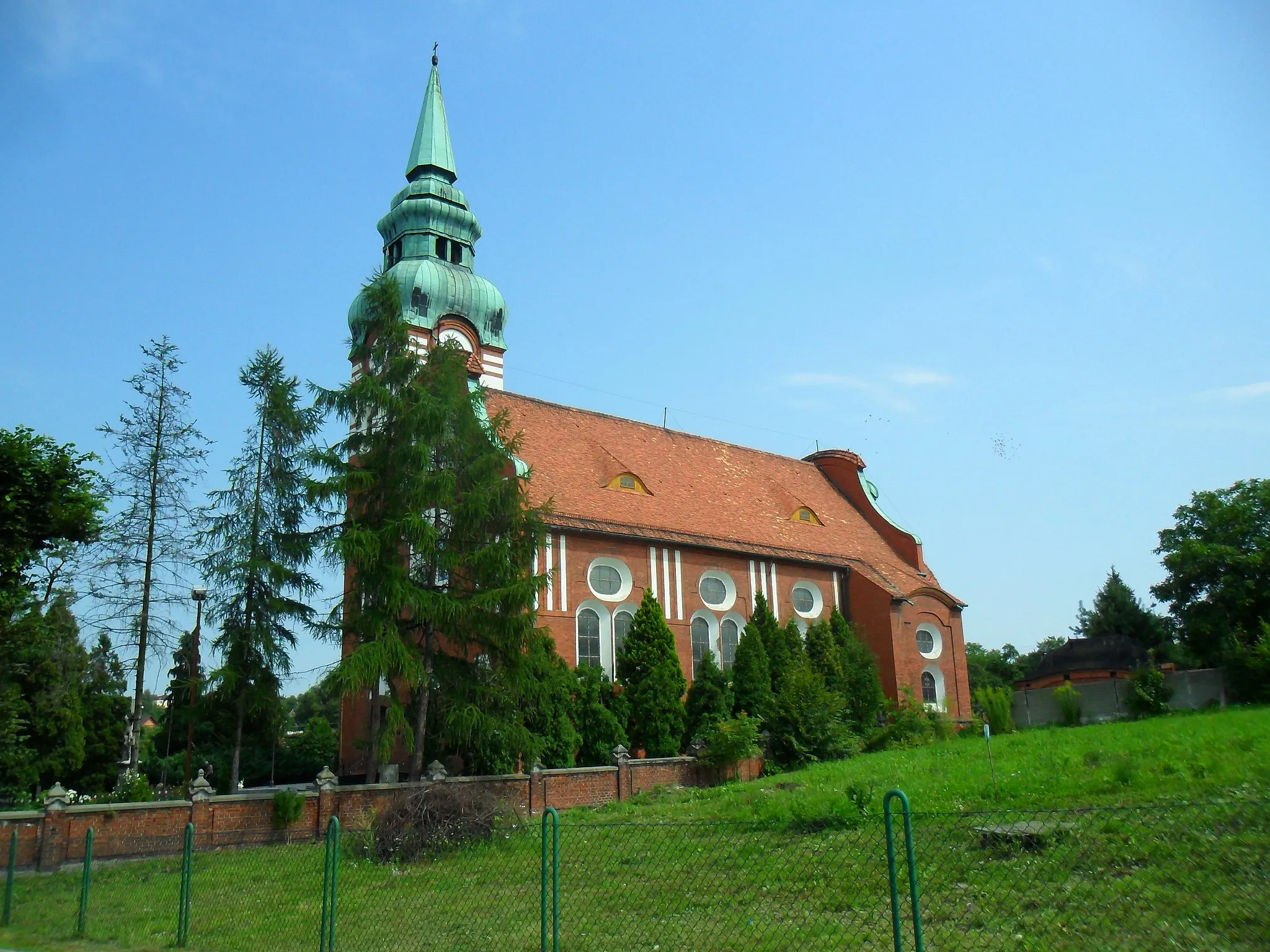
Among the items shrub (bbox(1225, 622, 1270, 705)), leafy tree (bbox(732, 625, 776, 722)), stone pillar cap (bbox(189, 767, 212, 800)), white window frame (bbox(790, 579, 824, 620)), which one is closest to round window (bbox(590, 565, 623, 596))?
leafy tree (bbox(732, 625, 776, 722))

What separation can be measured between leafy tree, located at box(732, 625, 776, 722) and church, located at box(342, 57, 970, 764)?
1750 millimetres

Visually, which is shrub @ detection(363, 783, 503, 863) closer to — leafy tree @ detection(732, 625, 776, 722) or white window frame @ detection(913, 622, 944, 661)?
leafy tree @ detection(732, 625, 776, 722)

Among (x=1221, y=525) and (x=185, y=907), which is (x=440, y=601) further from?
(x=1221, y=525)

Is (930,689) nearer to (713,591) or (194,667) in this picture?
(713,591)

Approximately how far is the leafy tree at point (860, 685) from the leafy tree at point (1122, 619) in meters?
33.9

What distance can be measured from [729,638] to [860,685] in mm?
4271

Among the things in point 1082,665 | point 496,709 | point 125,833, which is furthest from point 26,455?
point 1082,665

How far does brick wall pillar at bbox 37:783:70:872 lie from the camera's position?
714 inches

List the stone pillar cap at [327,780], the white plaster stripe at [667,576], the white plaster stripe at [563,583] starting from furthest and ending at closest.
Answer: the white plaster stripe at [667,576]
the white plaster stripe at [563,583]
the stone pillar cap at [327,780]

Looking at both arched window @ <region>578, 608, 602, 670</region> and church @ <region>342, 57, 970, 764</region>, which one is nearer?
arched window @ <region>578, 608, 602, 670</region>

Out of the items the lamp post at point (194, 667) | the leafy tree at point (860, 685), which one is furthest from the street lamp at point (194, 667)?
the leafy tree at point (860, 685)

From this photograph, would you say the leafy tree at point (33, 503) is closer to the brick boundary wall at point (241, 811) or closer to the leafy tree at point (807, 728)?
the brick boundary wall at point (241, 811)

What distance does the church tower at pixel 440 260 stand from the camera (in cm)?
3925

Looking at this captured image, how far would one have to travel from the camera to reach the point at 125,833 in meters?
19.0
